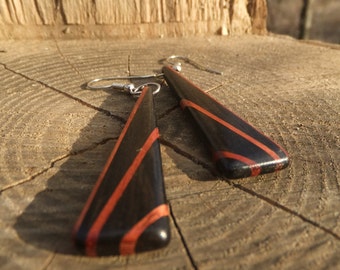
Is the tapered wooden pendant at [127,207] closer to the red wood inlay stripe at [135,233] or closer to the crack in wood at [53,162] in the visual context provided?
the red wood inlay stripe at [135,233]

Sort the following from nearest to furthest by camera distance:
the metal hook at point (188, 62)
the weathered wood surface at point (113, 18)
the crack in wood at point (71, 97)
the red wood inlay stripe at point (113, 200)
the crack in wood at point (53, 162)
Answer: the red wood inlay stripe at point (113, 200)
the crack in wood at point (53, 162)
the crack in wood at point (71, 97)
the metal hook at point (188, 62)
the weathered wood surface at point (113, 18)

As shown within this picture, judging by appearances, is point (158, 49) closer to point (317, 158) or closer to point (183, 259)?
point (317, 158)

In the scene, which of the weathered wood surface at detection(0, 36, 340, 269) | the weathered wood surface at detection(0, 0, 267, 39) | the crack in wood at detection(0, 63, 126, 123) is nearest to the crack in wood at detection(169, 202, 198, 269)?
the weathered wood surface at detection(0, 36, 340, 269)

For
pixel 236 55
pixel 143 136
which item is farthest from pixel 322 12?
pixel 143 136

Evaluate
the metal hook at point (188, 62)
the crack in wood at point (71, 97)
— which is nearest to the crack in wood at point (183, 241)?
the crack in wood at point (71, 97)

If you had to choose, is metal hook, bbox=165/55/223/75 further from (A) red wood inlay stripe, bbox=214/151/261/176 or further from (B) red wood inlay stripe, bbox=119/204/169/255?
(B) red wood inlay stripe, bbox=119/204/169/255

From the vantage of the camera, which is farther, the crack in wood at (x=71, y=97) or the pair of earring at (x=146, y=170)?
the crack in wood at (x=71, y=97)

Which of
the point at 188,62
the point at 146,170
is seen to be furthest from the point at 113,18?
the point at 146,170
